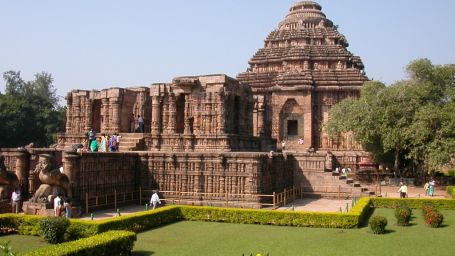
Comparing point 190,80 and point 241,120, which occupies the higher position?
point 190,80

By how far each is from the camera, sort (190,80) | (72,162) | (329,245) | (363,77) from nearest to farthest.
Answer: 1. (329,245)
2. (72,162)
3. (190,80)
4. (363,77)

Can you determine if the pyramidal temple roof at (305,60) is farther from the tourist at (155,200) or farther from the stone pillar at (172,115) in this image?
the tourist at (155,200)

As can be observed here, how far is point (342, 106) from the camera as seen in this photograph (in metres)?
30.8

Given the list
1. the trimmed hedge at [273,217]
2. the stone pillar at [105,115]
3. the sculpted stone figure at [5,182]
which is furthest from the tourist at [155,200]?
the stone pillar at [105,115]

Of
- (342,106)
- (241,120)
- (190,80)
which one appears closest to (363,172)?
(342,106)

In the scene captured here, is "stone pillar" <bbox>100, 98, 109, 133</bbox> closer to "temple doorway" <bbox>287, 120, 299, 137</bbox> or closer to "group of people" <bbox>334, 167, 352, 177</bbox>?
"group of people" <bbox>334, 167, 352, 177</bbox>

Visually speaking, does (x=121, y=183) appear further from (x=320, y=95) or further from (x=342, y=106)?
(x=320, y=95)

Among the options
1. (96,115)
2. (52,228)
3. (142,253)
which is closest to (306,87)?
(96,115)

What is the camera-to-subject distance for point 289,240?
44.5 ft

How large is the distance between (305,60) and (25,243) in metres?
29.8

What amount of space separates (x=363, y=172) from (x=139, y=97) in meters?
15.4

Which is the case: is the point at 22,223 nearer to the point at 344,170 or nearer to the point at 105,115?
the point at 105,115

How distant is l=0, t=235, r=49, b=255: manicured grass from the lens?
1230 cm

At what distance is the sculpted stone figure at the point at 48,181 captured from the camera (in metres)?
16.2
